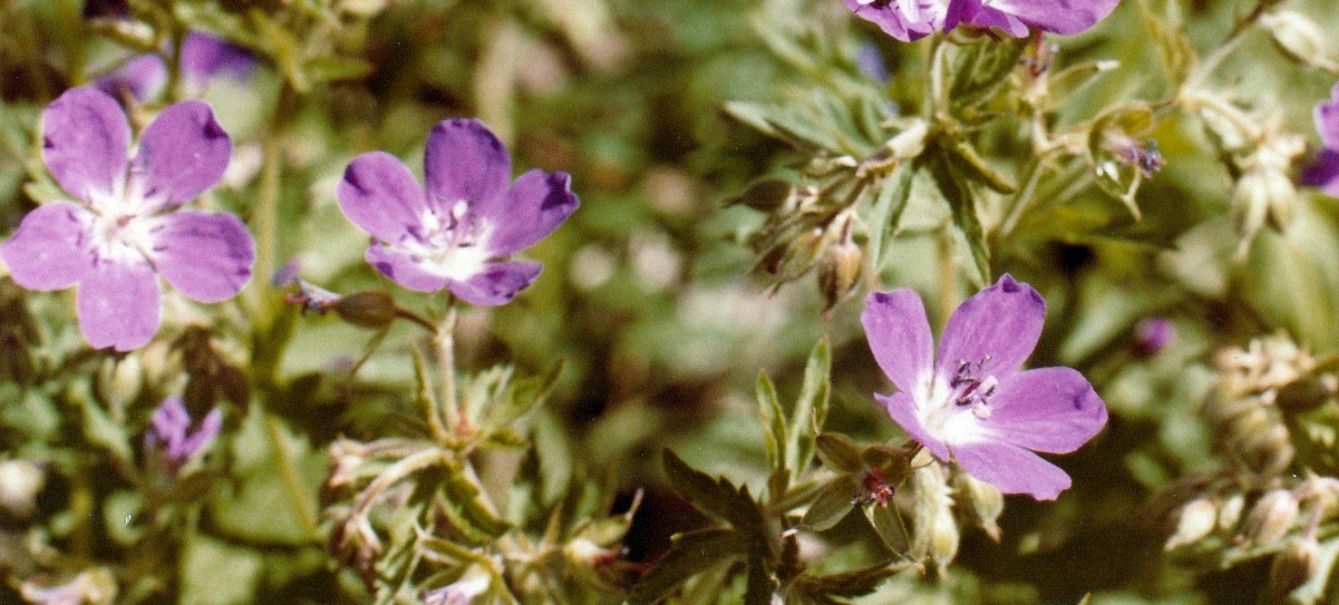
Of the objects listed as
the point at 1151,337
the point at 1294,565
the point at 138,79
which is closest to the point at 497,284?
the point at 1294,565

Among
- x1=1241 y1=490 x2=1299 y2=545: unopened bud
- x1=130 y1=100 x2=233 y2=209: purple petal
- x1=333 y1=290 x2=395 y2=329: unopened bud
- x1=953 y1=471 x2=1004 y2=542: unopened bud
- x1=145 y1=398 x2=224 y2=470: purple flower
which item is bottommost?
x1=1241 y1=490 x2=1299 y2=545: unopened bud

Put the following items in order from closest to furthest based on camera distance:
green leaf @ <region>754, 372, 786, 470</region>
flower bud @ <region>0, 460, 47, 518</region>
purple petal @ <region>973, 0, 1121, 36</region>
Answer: purple petal @ <region>973, 0, 1121, 36</region>, green leaf @ <region>754, 372, 786, 470</region>, flower bud @ <region>0, 460, 47, 518</region>

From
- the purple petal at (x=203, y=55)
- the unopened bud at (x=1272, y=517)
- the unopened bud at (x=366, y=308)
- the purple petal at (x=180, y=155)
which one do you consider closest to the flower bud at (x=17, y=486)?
the purple petal at (x=180, y=155)

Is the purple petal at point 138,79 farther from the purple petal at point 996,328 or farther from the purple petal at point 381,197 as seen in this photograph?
the purple petal at point 996,328

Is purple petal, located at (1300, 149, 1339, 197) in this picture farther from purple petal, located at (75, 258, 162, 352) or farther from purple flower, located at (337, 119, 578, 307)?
purple petal, located at (75, 258, 162, 352)

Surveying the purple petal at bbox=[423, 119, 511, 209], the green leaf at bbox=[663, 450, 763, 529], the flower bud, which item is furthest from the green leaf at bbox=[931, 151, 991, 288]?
the flower bud

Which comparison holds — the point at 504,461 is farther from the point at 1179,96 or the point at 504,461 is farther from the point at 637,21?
the point at 1179,96
